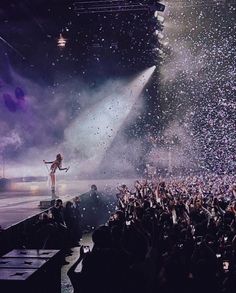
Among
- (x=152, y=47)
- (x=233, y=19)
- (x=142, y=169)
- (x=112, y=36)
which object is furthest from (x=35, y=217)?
(x=142, y=169)

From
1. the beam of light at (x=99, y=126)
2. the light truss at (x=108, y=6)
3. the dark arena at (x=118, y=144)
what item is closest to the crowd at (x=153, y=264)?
the dark arena at (x=118, y=144)

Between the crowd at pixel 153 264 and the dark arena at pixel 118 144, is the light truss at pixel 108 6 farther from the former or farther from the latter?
the crowd at pixel 153 264

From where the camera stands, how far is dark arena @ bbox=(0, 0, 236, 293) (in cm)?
379

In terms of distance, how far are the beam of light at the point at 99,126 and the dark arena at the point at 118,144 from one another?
0.09m

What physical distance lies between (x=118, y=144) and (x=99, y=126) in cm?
174

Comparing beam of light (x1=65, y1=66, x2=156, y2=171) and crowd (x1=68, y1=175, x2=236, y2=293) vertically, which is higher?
beam of light (x1=65, y1=66, x2=156, y2=171)

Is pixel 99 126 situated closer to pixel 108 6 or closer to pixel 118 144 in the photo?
pixel 118 144

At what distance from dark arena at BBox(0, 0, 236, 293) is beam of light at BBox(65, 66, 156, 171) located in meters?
0.09

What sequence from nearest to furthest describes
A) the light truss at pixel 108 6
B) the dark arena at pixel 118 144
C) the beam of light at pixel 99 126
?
the dark arena at pixel 118 144 → the light truss at pixel 108 6 → the beam of light at pixel 99 126

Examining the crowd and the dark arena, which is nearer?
the crowd

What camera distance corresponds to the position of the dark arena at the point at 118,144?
379cm

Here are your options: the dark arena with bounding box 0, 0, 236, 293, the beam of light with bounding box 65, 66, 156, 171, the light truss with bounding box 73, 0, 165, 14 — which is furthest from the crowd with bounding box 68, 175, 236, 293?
the beam of light with bounding box 65, 66, 156, 171

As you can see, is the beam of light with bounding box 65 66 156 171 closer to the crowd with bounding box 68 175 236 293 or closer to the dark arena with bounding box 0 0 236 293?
the dark arena with bounding box 0 0 236 293

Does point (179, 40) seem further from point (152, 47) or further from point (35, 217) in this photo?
point (35, 217)
